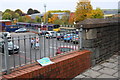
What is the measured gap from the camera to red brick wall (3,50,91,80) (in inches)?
109

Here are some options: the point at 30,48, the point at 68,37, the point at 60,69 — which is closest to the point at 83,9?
the point at 68,37

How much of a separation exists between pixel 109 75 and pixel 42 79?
6.51ft

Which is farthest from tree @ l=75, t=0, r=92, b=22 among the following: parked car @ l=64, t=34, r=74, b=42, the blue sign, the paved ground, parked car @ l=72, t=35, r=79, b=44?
the blue sign

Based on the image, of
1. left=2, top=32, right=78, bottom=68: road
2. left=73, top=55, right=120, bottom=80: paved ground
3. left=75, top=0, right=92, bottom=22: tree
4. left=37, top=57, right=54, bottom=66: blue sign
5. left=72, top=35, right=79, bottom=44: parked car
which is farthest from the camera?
left=75, top=0, right=92, bottom=22: tree

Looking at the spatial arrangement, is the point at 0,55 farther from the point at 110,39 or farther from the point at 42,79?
the point at 110,39

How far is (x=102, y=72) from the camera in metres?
4.20

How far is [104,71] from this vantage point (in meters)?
4.26

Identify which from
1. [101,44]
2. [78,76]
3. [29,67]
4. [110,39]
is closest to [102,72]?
[78,76]

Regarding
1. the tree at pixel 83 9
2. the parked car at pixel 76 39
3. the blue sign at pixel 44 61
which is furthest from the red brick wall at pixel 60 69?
the tree at pixel 83 9

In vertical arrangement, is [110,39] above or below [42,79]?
above

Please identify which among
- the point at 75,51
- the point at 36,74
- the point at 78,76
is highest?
the point at 75,51

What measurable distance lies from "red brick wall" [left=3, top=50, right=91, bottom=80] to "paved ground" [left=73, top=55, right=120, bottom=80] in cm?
18

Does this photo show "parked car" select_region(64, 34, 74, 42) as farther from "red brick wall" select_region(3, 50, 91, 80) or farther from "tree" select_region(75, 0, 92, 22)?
"tree" select_region(75, 0, 92, 22)

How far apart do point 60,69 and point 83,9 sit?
3127 centimetres
